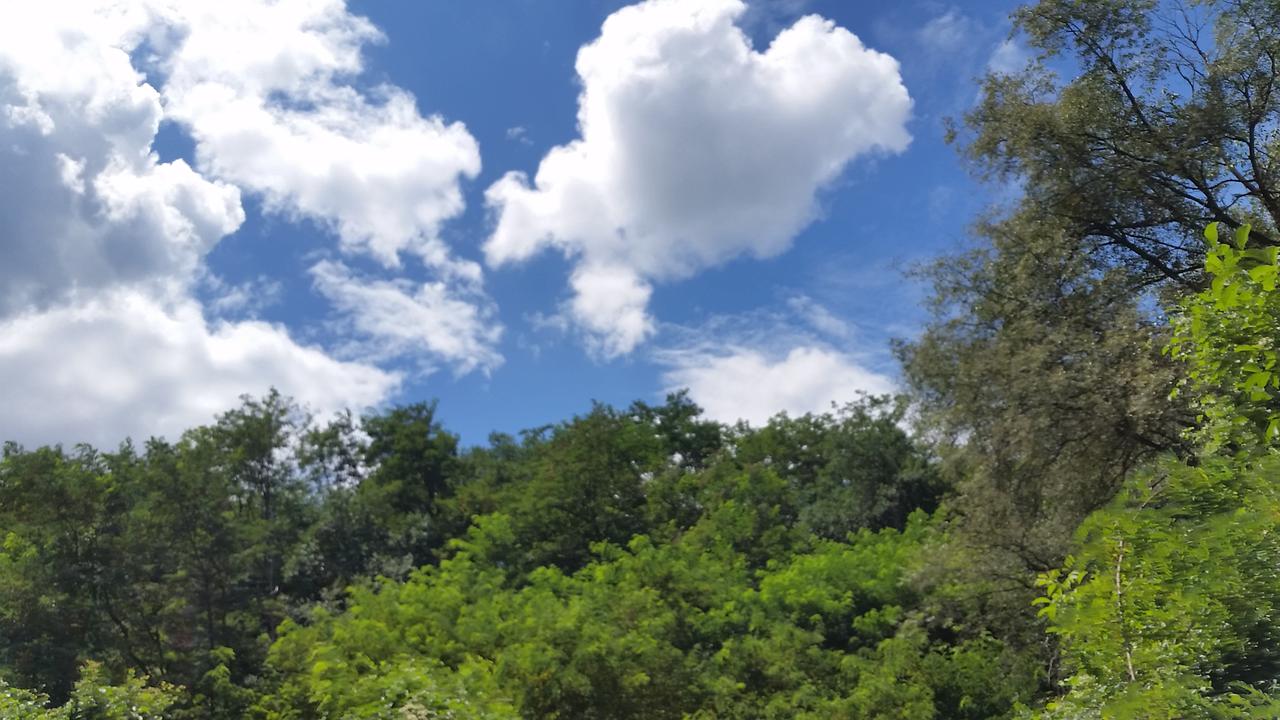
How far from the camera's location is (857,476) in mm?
33844

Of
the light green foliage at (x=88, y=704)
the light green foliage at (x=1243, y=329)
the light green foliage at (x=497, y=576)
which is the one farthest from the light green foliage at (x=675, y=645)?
the light green foliage at (x=1243, y=329)

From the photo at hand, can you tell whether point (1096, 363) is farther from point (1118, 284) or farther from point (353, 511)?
point (353, 511)

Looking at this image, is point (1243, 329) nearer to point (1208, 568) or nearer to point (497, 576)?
point (1208, 568)

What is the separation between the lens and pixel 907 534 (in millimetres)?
25531

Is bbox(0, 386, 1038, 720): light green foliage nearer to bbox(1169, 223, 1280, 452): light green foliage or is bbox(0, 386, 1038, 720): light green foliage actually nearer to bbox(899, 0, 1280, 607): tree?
bbox(899, 0, 1280, 607): tree

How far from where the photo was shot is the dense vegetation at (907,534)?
4.70 m

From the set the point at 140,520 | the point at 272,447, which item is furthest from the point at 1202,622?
the point at 272,447

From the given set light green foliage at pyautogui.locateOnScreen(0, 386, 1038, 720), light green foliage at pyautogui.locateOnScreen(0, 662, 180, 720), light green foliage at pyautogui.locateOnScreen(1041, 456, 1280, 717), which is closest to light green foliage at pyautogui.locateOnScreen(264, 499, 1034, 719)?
light green foliage at pyautogui.locateOnScreen(0, 386, 1038, 720)

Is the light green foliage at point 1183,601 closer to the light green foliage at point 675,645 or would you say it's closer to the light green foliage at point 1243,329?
the light green foliage at point 1243,329

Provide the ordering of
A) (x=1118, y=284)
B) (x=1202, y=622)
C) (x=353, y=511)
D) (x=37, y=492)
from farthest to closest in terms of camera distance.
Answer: (x=353, y=511), (x=37, y=492), (x=1118, y=284), (x=1202, y=622)

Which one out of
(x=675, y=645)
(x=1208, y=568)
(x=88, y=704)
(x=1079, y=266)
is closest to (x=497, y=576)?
(x=675, y=645)

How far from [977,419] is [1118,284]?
2.44 m

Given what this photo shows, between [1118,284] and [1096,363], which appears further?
[1118,284]

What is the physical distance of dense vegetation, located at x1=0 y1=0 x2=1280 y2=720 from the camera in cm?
470
